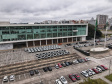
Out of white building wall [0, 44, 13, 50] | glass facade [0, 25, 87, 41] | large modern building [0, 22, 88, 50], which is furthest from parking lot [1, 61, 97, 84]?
glass facade [0, 25, 87, 41]

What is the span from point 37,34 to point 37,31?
6.96ft

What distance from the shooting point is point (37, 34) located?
6350cm

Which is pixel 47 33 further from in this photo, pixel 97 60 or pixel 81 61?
pixel 97 60

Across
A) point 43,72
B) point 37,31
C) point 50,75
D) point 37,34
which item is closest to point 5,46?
point 37,34

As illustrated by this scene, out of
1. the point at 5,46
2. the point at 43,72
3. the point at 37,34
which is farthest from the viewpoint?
the point at 37,34

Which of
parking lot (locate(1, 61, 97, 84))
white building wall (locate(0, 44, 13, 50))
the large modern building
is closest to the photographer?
parking lot (locate(1, 61, 97, 84))

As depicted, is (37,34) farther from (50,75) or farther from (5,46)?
(50,75)

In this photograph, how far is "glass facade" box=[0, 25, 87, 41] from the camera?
5479 cm

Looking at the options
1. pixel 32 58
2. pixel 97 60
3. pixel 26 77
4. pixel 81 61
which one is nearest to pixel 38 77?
pixel 26 77

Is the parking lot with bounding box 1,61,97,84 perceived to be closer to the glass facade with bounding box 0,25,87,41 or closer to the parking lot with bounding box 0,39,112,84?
the parking lot with bounding box 0,39,112,84

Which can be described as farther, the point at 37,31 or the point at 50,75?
the point at 37,31

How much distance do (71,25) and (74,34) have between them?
26.7 ft

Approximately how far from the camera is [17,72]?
34562 millimetres

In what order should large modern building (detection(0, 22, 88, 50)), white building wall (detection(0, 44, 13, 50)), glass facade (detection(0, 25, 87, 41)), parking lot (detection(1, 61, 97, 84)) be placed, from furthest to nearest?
1. large modern building (detection(0, 22, 88, 50))
2. white building wall (detection(0, 44, 13, 50))
3. glass facade (detection(0, 25, 87, 41))
4. parking lot (detection(1, 61, 97, 84))
